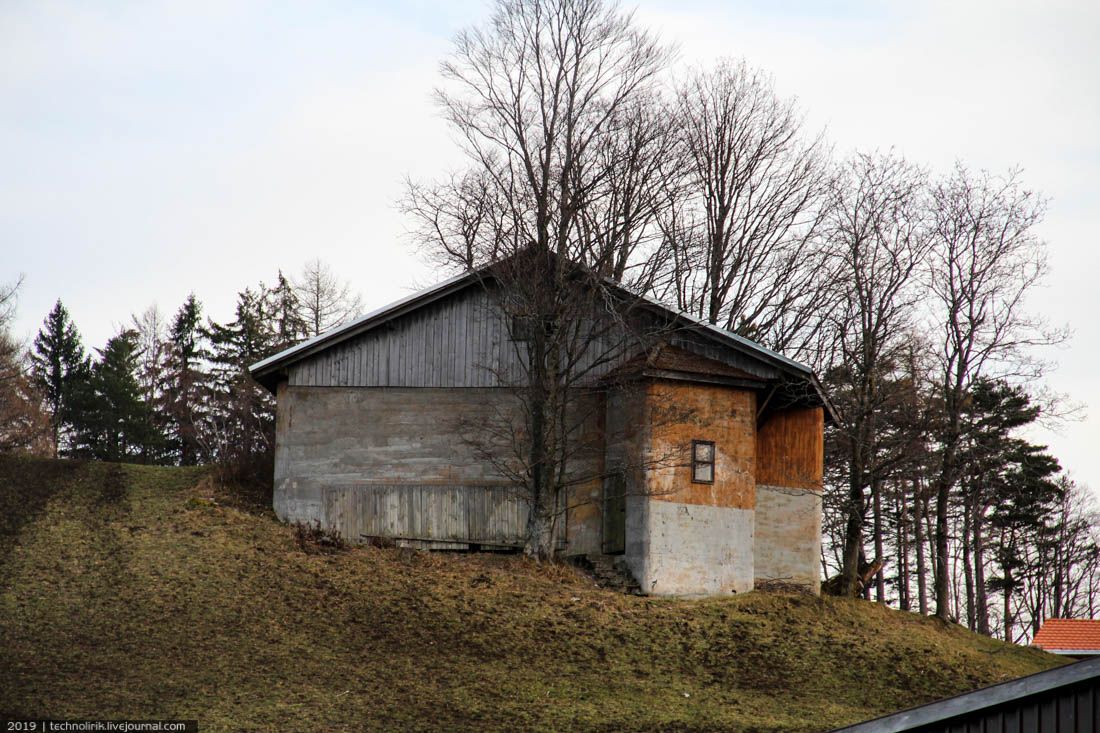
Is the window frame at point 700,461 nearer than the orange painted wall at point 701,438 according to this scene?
No

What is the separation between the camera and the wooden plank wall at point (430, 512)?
A: 88.9ft

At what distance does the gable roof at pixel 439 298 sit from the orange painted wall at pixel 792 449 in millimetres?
1358

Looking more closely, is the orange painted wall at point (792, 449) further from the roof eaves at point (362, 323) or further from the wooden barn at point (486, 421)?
the roof eaves at point (362, 323)

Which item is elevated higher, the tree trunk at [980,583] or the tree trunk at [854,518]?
the tree trunk at [854,518]

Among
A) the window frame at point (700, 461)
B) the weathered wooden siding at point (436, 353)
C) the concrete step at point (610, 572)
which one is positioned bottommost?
the concrete step at point (610, 572)

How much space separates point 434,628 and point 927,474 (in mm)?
18115

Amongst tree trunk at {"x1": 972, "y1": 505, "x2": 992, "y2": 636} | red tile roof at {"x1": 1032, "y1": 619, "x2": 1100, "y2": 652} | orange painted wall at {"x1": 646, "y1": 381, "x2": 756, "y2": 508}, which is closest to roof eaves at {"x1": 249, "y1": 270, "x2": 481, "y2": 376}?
orange painted wall at {"x1": 646, "y1": 381, "x2": 756, "y2": 508}

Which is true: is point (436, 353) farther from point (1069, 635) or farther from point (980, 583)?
point (980, 583)

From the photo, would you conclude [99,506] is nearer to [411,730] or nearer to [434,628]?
[434,628]

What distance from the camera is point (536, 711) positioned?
58.6 feet

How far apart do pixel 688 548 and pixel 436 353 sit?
23.5 feet

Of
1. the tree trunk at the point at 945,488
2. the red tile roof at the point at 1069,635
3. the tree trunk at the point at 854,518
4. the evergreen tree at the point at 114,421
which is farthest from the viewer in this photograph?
the evergreen tree at the point at 114,421

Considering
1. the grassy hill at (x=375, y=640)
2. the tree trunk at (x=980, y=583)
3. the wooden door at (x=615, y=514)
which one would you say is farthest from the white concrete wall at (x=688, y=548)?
the tree trunk at (x=980, y=583)

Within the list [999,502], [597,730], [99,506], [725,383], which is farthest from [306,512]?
[999,502]
